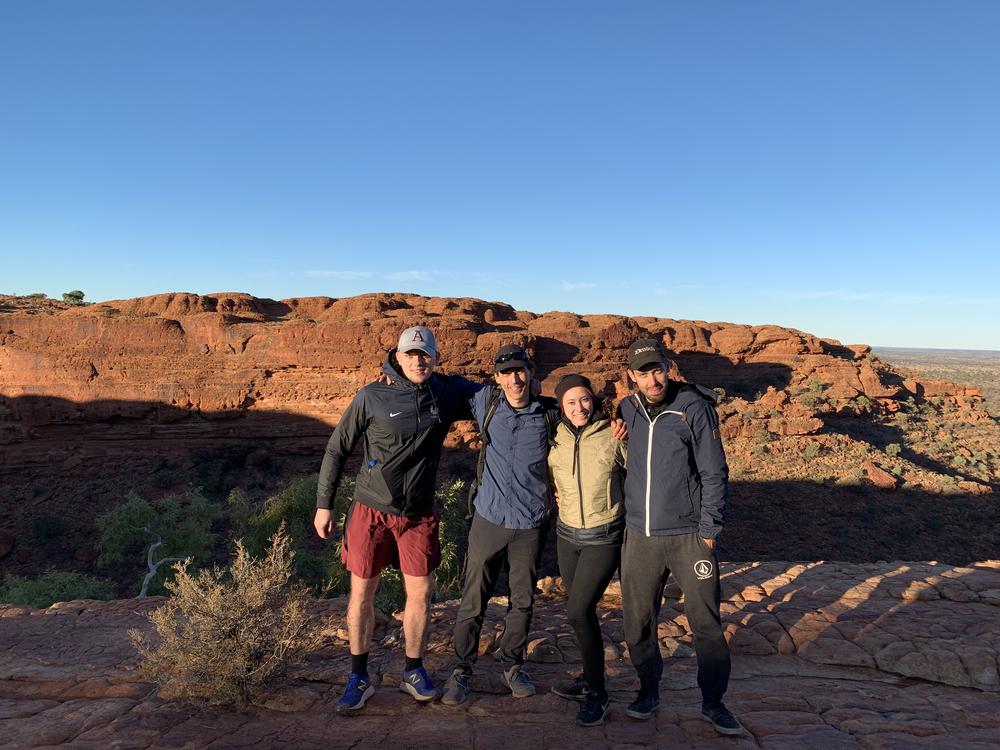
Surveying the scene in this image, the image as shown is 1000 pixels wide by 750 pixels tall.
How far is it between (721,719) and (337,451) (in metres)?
2.56

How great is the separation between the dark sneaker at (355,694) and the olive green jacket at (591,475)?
1.44 meters

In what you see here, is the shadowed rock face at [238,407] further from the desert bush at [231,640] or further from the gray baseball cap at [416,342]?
the desert bush at [231,640]

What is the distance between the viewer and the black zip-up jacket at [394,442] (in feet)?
9.91

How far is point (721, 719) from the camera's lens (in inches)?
106

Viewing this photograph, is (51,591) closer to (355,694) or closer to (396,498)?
(355,694)

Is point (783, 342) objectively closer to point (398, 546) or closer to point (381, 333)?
point (381, 333)

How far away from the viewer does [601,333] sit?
26.8 meters

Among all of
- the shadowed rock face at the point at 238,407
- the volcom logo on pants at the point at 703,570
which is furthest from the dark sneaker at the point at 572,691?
the shadowed rock face at the point at 238,407

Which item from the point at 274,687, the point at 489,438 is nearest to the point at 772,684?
the point at 489,438

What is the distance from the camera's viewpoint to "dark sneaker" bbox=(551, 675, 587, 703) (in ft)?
9.85

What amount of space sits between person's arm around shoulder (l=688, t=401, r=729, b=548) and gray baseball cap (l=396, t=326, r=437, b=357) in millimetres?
1522

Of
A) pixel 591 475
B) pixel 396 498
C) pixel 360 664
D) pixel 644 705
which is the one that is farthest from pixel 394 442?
pixel 644 705

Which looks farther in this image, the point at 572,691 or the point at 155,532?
the point at 155,532

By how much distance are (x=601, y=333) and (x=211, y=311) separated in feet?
65.1
